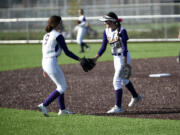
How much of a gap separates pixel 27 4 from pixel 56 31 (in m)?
36.3

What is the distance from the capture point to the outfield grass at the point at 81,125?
698 cm

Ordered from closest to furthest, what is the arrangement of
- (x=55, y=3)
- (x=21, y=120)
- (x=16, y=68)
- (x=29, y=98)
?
1. (x=21, y=120)
2. (x=29, y=98)
3. (x=16, y=68)
4. (x=55, y=3)

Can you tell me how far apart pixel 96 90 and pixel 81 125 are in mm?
4108

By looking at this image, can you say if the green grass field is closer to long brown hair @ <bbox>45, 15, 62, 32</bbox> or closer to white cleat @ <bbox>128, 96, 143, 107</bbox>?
white cleat @ <bbox>128, 96, 143, 107</bbox>

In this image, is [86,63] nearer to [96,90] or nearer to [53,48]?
[53,48]

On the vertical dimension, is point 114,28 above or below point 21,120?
above

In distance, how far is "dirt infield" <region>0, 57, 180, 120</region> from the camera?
915 cm

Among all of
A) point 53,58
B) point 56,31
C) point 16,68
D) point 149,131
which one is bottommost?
point 16,68

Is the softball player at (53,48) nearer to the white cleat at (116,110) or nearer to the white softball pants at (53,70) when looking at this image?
the white softball pants at (53,70)

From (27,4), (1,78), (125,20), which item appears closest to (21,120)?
(1,78)

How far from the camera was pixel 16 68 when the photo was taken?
17.1m

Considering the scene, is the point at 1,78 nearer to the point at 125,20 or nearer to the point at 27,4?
the point at 125,20

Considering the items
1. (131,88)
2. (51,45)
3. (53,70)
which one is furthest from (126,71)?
(51,45)

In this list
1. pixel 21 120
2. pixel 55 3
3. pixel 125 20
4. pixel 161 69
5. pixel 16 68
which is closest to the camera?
pixel 21 120
